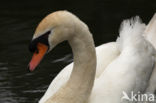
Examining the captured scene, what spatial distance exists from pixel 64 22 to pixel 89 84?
848mm

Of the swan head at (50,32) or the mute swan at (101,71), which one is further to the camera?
the mute swan at (101,71)

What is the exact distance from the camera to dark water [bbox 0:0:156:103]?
279 inches

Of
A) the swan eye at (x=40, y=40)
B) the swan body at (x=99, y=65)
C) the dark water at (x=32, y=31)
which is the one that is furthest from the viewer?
the dark water at (x=32, y=31)

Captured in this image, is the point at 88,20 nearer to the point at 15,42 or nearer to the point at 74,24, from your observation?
the point at 15,42

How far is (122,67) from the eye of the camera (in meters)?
5.50

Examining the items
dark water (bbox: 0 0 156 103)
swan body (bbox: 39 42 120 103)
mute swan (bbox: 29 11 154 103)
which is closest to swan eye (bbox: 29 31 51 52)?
mute swan (bbox: 29 11 154 103)

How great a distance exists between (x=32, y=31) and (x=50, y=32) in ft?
14.8

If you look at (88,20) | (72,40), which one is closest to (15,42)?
(88,20)

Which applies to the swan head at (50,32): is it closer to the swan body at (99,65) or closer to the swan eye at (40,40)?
the swan eye at (40,40)

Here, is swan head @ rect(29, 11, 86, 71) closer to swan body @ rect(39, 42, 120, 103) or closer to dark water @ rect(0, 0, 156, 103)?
swan body @ rect(39, 42, 120, 103)

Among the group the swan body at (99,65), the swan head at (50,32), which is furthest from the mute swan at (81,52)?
the swan body at (99,65)

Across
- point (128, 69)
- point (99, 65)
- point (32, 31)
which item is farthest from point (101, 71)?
point (32, 31)

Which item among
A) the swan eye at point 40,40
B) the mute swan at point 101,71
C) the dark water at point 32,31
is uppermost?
the swan eye at point 40,40

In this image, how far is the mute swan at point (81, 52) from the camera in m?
4.61
